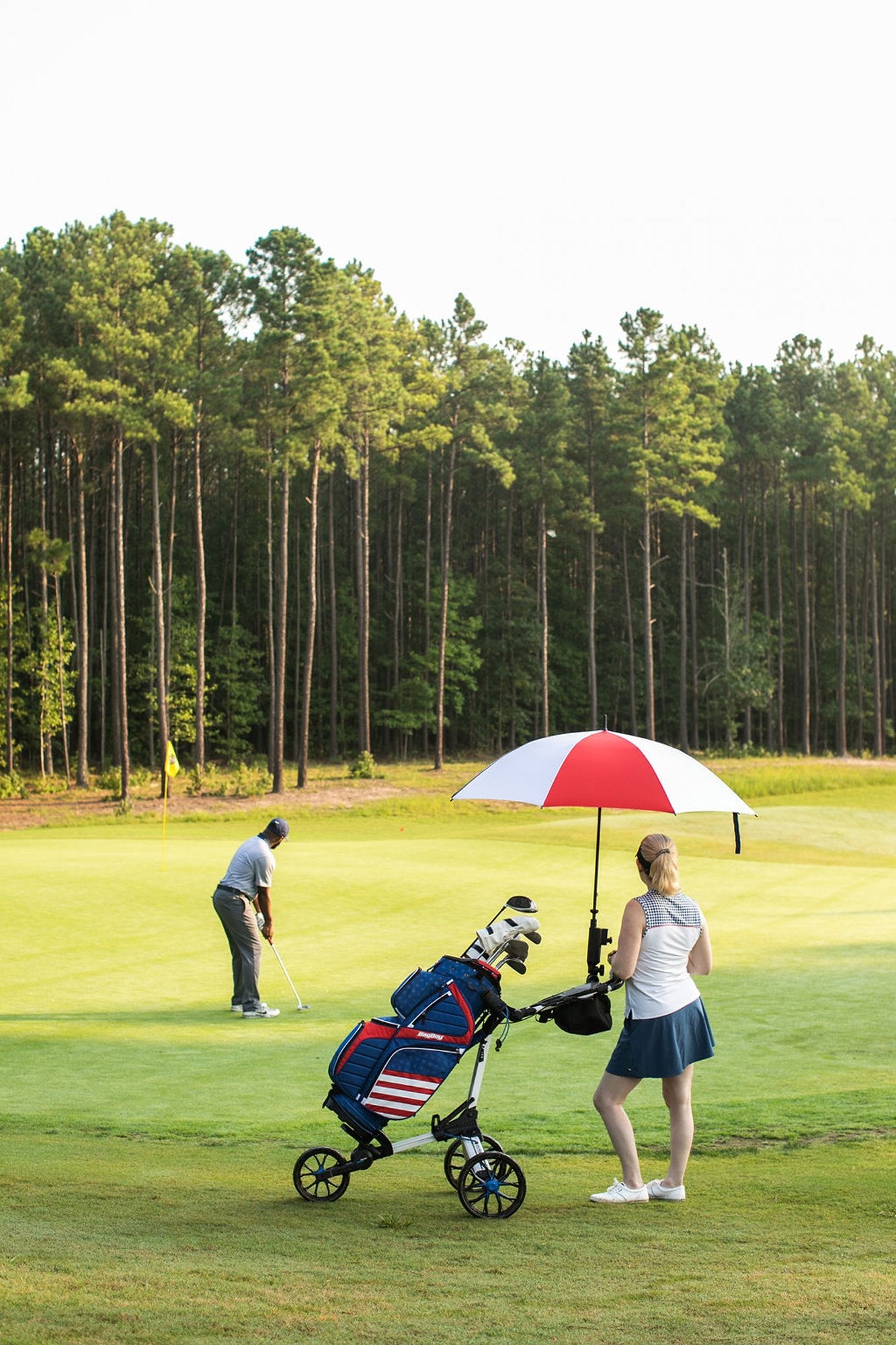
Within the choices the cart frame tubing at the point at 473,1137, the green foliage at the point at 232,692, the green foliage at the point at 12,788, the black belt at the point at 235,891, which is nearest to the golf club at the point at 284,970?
the black belt at the point at 235,891

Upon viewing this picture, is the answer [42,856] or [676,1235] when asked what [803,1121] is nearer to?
[676,1235]

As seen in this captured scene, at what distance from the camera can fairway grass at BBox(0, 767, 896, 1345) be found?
4637mm

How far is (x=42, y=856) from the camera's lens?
79.2 feet

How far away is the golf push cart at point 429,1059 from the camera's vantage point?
645cm

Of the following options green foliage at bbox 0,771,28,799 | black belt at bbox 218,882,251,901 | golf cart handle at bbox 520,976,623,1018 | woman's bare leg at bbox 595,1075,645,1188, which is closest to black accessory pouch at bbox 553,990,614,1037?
golf cart handle at bbox 520,976,623,1018

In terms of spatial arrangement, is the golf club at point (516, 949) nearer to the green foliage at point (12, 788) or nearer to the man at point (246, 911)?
the man at point (246, 911)

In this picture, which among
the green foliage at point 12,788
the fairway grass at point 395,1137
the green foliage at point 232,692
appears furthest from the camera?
the green foliage at point 232,692

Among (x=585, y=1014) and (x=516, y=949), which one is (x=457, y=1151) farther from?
(x=516, y=949)

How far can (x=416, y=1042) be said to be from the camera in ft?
21.1

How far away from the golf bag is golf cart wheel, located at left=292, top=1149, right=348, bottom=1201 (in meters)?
0.26

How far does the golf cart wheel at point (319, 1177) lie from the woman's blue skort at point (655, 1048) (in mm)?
1451

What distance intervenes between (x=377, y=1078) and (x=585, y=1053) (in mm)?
5190

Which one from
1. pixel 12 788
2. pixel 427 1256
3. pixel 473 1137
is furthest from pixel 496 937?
pixel 12 788

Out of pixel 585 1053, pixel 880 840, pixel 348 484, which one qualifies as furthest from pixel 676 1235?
pixel 348 484
